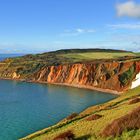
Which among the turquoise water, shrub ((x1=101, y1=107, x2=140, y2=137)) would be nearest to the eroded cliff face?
the turquoise water

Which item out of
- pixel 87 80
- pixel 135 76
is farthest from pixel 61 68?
pixel 135 76

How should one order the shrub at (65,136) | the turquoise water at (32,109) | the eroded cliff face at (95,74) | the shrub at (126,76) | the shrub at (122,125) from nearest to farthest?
the shrub at (122,125)
the shrub at (65,136)
the turquoise water at (32,109)
the shrub at (126,76)
the eroded cliff face at (95,74)

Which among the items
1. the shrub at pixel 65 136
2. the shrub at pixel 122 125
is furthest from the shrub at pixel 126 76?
the shrub at pixel 122 125

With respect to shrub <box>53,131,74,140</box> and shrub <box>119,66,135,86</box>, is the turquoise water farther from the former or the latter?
shrub <box>53,131,74,140</box>

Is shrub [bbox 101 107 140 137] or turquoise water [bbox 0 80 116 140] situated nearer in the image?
shrub [bbox 101 107 140 137]

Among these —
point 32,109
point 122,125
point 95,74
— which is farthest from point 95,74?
point 122,125

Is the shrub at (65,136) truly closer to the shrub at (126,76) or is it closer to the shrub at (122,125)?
the shrub at (122,125)

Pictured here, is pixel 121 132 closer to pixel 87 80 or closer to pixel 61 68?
pixel 87 80

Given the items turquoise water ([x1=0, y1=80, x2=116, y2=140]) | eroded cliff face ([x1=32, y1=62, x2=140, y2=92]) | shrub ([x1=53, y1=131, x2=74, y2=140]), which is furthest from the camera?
eroded cliff face ([x1=32, y1=62, x2=140, y2=92])
